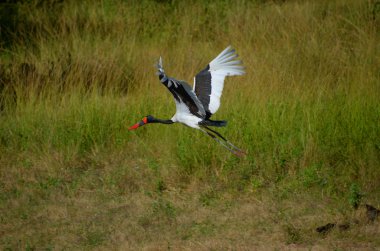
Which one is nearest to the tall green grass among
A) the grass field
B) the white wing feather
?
the grass field

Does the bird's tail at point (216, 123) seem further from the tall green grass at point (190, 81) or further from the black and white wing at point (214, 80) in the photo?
the tall green grass at point (190, 81)

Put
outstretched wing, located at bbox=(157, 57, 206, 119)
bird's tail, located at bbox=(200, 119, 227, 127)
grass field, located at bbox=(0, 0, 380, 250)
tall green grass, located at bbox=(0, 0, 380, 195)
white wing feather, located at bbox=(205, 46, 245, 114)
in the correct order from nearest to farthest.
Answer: outstretched wing, located at bbox=(157, 57, 206, 119)
grass field, located at bbox=(0, 0, 380, 250)
bird's tail, located at bbox=(200, 119, 227, 127)
white wing feather, located at bbox=(205, 46, 245, 114)
tall green grass, located at bbox=(0, 0, 380, 195)

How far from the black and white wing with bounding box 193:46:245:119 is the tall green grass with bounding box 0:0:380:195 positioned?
550 millimetres

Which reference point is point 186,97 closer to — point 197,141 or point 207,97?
point 207,97

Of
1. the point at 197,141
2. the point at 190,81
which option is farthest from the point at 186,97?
the point at 190,81

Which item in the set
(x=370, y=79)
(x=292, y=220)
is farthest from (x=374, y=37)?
(x=292, y=220)

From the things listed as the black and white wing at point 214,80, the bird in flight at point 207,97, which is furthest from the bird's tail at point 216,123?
the black and white wing at point 214,80

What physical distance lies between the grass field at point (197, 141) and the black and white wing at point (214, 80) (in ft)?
1.81

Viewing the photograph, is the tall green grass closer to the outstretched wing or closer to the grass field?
the grass field

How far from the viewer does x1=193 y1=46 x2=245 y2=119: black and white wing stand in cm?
544

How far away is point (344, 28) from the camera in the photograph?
8.27 m

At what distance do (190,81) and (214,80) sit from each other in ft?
6.93

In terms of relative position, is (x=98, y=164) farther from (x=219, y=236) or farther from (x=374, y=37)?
(x=374, y=37)

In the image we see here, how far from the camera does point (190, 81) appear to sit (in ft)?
24.8
